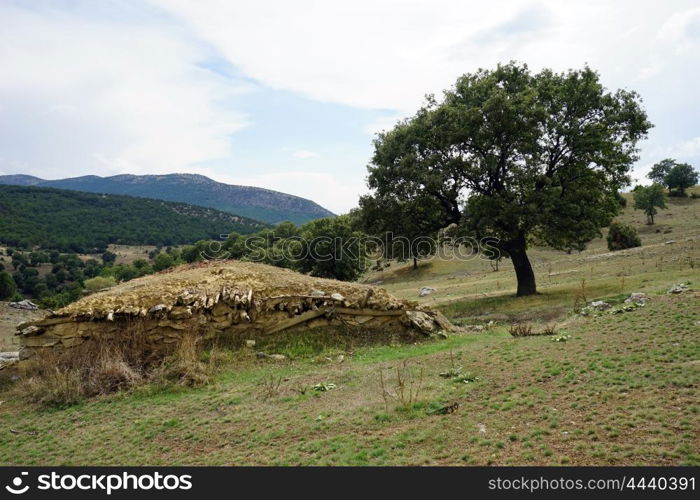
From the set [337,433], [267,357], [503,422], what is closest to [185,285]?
[267,357]

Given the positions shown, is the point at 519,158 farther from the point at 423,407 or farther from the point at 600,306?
the point at 423,407

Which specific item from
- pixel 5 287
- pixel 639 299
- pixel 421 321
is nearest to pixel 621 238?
pixel 639 299

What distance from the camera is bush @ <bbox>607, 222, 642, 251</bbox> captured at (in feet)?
145

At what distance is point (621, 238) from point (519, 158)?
2950cm

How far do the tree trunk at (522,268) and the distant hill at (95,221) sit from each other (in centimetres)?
12253

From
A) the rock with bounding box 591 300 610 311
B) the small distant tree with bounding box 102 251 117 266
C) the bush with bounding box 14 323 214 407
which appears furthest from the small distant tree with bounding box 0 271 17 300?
the rock with bounding box 591 300 610 311

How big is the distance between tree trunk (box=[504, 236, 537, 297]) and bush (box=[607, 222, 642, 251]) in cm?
2607

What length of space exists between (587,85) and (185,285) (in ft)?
68.6

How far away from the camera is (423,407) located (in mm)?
8305

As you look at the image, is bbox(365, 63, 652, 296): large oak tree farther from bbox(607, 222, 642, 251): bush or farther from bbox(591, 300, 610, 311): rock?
bbox(607, 222, 642, 251): bush

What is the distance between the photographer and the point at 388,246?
25188 mm

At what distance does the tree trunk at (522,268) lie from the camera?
23594 millimetres

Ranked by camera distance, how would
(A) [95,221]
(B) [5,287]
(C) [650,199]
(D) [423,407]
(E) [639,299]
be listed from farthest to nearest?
(A) [95,221], (C) [650,199], (B) [5,287], (E) [639,299], (D) [423,407]
